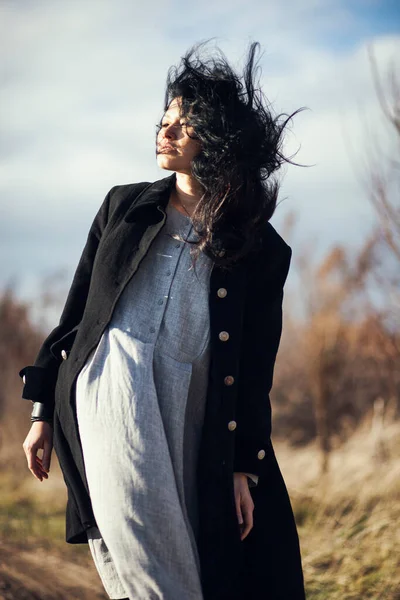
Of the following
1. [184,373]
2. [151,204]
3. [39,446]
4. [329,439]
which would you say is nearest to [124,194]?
[151,204]

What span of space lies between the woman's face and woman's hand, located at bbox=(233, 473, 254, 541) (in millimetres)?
1065

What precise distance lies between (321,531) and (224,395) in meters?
3.81

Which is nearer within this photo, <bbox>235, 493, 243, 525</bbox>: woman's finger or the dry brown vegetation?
<bbox>235, 493, 243, 525</bbox>: woman's finger

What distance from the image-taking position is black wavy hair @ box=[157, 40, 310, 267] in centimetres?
268

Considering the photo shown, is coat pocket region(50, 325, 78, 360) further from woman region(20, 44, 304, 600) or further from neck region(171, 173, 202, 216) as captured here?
neck region(171, 173, 202, 216)

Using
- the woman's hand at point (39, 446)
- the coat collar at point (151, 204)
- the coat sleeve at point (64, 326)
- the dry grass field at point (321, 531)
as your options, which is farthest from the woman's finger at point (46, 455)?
the dry grass field at point (321, 531)

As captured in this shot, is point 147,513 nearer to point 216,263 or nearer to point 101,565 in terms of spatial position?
point 101,565

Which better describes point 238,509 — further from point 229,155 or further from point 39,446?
point 229,155

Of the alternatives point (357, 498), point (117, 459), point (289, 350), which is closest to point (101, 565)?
point (117, 459)

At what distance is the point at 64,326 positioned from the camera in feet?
9.49

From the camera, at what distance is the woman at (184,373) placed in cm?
247

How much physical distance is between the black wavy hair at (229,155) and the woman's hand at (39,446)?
81cm

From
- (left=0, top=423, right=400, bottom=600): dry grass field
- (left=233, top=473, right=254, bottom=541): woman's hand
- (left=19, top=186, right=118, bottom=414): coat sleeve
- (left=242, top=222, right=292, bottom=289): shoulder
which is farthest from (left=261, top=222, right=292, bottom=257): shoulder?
(left=0, top=423, right=400, bottom=600): dry grass field

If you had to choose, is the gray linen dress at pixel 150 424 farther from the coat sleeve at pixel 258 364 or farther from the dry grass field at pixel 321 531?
the dry grass field at pixel 321 531
